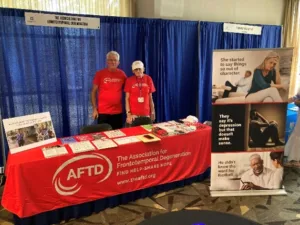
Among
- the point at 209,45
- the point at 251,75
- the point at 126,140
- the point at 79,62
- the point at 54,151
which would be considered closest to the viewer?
the point at 54,151

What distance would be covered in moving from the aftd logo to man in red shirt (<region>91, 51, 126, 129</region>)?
1.08 m

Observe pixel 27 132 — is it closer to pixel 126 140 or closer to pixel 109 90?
pixel 126 140

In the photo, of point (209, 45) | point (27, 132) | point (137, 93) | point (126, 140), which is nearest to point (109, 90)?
point (137, 93)

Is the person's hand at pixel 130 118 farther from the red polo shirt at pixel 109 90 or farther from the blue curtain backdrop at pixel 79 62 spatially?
the blue curtain backdrop at pixel 79 62

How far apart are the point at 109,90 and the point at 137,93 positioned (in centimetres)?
34

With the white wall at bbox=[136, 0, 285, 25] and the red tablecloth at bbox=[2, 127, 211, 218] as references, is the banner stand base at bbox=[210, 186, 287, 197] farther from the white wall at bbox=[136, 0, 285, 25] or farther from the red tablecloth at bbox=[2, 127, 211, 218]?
the white wall at bbox=[136, 0, 285, 25]

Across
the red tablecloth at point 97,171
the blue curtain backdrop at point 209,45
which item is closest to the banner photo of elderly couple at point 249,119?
the red tablecloth at point 97,171

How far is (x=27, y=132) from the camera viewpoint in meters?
2.24

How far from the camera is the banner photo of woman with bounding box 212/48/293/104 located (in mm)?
2529

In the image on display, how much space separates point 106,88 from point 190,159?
4.31 feet

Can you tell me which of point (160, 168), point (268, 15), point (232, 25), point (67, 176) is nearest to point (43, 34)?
point (67, 176)

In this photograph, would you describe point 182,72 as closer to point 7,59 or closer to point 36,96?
point 36,96

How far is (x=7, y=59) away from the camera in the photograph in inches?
121

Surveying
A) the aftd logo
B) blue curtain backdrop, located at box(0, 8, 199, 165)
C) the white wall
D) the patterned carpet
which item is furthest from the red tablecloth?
the white wall
